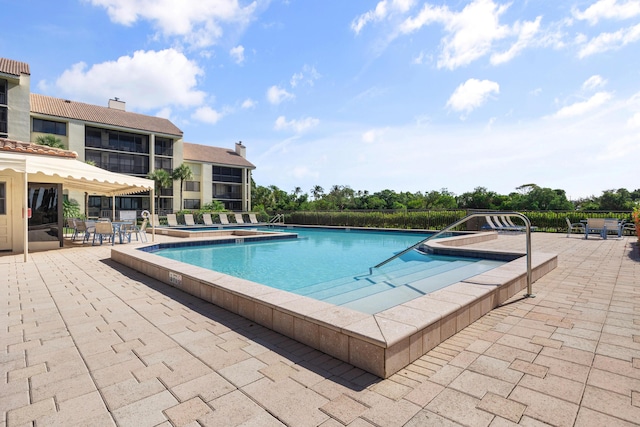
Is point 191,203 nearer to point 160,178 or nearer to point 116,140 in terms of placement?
point 160,178

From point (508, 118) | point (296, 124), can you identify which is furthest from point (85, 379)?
point (296, 124)

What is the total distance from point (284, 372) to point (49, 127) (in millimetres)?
31174

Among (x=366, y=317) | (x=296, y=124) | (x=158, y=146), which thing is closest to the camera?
(x=366, y=317)

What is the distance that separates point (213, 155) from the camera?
3600 cm

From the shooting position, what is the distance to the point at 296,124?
68.8ft

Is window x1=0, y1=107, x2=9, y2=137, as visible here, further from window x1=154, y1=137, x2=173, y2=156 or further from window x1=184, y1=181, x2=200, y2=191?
window x1=184, y1=181, x2=200, y2=191

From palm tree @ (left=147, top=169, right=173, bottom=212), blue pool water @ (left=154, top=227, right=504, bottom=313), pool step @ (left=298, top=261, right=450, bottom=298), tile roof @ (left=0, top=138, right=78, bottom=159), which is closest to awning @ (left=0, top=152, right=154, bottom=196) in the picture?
tile roof @ (left=0, top=138, right=78, bottom=159)

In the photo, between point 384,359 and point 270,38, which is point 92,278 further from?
point 270,38

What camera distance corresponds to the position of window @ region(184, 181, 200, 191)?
33906 mm

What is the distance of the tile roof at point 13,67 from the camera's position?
20766mm

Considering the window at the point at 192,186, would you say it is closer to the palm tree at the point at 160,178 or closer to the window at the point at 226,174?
the window at the point at 226,174

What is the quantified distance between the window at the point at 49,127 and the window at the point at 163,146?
7.07 meters

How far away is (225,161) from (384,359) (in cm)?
3606

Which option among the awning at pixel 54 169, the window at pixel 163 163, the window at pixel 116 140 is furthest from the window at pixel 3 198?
the window at pixel 163 163
